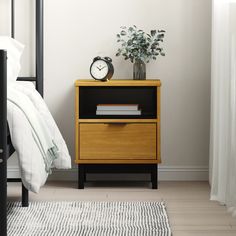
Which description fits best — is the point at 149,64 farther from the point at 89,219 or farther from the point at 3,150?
the point at 3,150

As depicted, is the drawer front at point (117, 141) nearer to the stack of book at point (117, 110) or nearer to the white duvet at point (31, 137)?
the stack of book at point (117, 110)

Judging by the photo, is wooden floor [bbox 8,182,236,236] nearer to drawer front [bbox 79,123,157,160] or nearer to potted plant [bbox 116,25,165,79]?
drawer front [bbox 79,123,157,160]

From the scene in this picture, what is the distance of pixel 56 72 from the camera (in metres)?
4.25

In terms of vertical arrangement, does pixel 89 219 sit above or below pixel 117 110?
below

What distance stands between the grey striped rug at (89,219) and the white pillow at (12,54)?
0.66 meters

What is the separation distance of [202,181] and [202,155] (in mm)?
157

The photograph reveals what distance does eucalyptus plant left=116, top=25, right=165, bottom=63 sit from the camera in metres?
4.08

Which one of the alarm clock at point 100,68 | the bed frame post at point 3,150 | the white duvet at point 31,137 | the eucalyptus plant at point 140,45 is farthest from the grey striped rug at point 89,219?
the eucalyptus plant at point 140,45

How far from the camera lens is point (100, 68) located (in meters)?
4.04

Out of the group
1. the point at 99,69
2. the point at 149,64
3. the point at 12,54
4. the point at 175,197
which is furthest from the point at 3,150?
the point at 149,64

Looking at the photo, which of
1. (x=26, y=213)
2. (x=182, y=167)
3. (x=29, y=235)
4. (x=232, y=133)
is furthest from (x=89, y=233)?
(x=182, y=167)

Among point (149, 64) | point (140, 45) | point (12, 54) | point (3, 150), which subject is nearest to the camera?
point (3, 150)

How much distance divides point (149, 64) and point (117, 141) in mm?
557

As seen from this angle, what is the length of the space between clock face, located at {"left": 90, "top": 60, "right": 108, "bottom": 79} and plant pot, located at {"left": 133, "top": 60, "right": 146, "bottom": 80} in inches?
7.3
